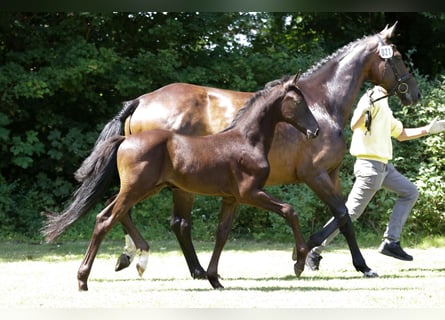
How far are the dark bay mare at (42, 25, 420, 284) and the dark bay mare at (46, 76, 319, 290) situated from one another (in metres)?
1.03

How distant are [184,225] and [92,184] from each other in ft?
4.49

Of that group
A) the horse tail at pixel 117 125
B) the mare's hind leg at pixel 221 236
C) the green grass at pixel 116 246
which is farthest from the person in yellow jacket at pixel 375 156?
the green grass at pixel 116 246

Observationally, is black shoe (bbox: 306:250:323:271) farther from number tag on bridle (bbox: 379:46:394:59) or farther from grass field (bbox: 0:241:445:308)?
number tag on bridle (bbox: 379:46:394:59)

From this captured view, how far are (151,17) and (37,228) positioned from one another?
437 centimetres

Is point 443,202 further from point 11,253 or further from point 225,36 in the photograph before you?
point 11,253

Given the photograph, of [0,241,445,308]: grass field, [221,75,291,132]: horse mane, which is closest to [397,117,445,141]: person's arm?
[0,241,445,308]: grass field

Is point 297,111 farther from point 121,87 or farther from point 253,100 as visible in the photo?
point 121,87

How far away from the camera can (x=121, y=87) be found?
13.2 meters

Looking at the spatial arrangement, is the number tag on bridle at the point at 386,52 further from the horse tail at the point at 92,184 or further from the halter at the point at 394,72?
the horse tail at the point at 92,184

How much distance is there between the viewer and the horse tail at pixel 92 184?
640cm

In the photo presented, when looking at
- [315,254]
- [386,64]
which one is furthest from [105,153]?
[386,64]

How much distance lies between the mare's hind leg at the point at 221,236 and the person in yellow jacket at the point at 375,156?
58.8 inches

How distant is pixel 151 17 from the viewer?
46.4ft

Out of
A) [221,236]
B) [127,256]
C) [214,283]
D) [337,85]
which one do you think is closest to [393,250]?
[337,85]
